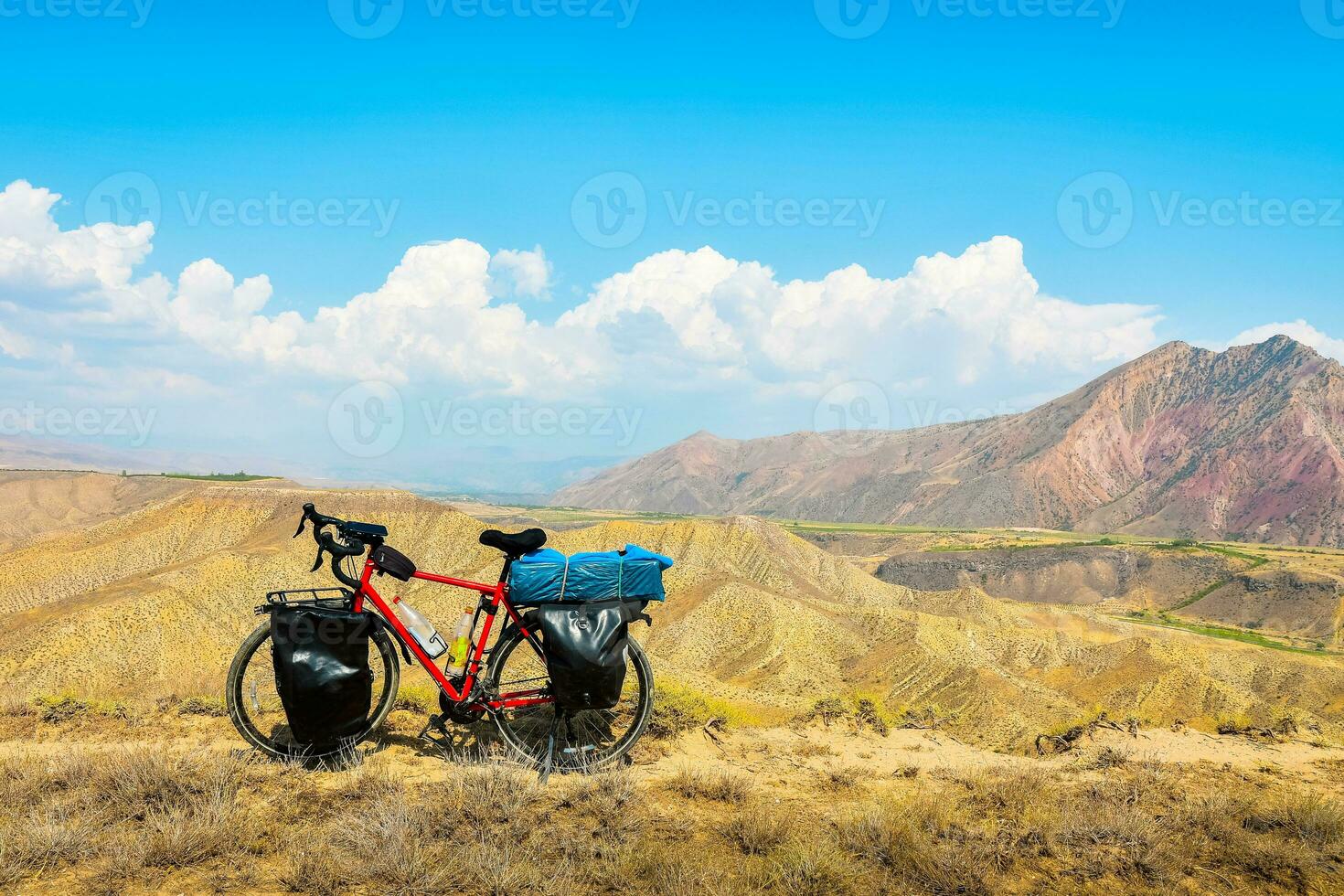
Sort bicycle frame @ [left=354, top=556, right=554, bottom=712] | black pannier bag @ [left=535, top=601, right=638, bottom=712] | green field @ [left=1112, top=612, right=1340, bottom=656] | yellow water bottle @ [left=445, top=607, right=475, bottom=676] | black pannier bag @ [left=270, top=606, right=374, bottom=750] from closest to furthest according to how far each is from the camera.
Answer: black pannier bag @ [left=270, top=606, right=374, bottom=750] → black pannier bag @ [left=535, top=601, right=638, bottom=712] → bicycle frame @ [left=354, top=556, right=554, bottom=712] → yellow water bottle @ [left=445, top=607, right=475, bottom=676] → green field @ [left=1112, top=612, right=1340, bottom=656]

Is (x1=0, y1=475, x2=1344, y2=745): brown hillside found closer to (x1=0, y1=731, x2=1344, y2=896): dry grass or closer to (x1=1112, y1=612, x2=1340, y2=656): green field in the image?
(x1=0, y1=731, x2=1344, y2=896): dry grass

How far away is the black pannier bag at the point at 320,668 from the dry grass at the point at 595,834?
35 centimetres

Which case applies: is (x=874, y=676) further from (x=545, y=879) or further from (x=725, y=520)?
(x=725, y=520)

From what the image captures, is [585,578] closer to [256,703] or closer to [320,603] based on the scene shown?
[320,603]

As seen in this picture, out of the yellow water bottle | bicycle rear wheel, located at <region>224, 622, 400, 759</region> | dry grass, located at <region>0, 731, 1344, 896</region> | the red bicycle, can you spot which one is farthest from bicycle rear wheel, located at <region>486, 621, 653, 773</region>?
bicycle rear wheel, located at <region>224, 622, 400, 759</region>

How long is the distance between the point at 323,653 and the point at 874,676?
954 inches

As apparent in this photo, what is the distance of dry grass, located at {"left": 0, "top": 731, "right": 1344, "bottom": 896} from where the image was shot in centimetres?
437

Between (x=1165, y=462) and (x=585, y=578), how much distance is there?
178108mm

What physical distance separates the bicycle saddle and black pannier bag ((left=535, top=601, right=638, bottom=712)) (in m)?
0.54

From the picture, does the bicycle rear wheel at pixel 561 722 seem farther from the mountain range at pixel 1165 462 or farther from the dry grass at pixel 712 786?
the mountain range at pixel 1165 462

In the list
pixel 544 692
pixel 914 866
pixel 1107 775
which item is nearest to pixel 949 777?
pixel 1107 775

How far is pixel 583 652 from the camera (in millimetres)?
6027

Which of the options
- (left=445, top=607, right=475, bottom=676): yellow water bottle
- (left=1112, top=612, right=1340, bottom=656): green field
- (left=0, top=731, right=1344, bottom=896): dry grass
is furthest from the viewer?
(left=1112, top=612, right=1340, bottom=656): green field

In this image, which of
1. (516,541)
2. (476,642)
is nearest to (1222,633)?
(516,541)
